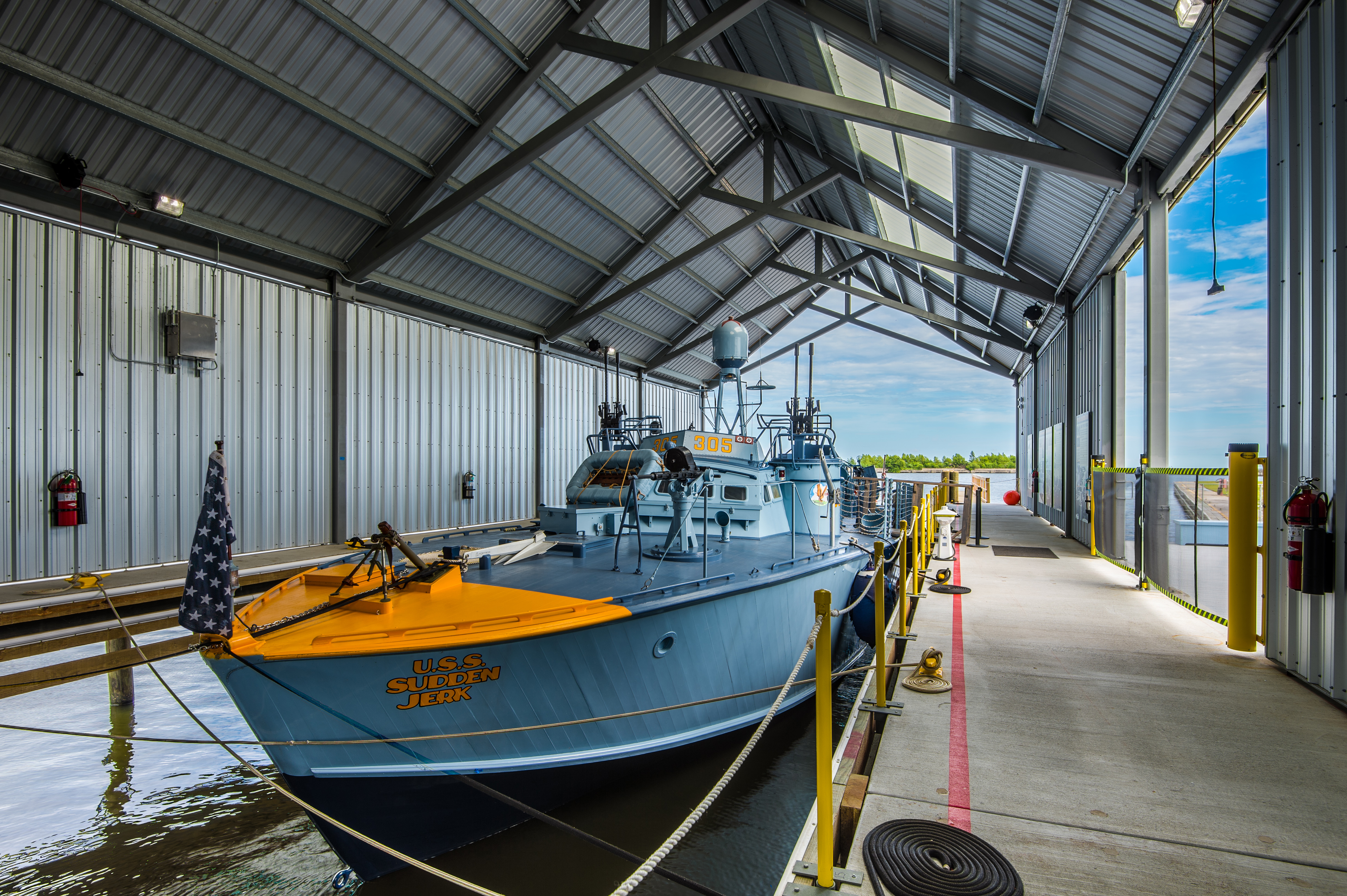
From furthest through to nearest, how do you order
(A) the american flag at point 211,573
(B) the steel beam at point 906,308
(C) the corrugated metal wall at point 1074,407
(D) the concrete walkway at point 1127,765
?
(B) the steel beam at point 906,308 → (C) the corrugated metal wall at point 1074,407 → (A) the american flag at point 211,573 → (D) the concrete walkway at point 1127,765

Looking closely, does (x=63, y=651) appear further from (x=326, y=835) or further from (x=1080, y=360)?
(x=1080, y=360)

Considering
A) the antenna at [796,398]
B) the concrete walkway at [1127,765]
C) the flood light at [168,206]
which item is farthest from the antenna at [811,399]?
the flood light at [168,206]

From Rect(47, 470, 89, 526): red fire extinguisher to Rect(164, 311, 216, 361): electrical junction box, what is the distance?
2322mm

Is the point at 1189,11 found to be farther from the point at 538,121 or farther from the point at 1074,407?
the point at 1074,407

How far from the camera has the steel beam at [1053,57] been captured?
6.67 meters

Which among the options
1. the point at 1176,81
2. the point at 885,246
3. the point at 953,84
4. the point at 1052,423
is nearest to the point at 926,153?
the point at 953,84

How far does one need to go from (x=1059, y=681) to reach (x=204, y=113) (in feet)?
42.0

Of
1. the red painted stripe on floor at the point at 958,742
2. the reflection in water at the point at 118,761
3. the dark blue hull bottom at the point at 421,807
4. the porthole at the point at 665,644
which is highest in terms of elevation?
the porthole at the point at 665,644

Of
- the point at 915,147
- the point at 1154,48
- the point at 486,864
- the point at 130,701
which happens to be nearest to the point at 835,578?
the point at 486,864

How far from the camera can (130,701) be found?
7.26 metres

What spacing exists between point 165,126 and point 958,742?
1206 cm

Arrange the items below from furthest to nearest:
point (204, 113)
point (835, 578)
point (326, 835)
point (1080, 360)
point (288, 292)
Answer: point (1080, 360), point (288, 292), point (204, 113), point (835, 578), point (326, 835)

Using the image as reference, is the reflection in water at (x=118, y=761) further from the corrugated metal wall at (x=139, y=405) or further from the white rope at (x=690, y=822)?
the white rope at (x=690, y=822)

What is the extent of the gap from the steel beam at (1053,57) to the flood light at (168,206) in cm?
1195
